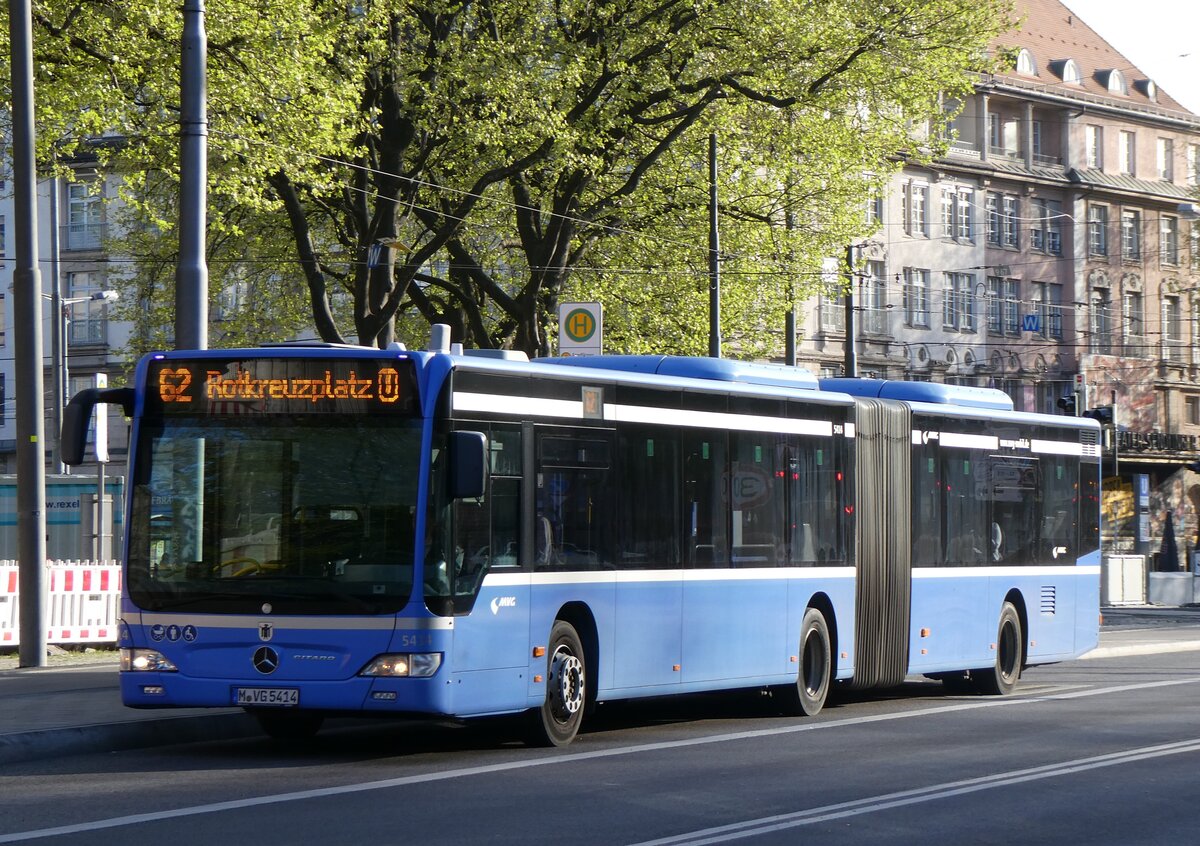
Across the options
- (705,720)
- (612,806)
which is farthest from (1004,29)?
(612,806)

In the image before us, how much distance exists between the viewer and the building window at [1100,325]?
258ft

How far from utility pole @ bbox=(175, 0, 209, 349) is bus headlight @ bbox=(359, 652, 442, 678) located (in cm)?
572

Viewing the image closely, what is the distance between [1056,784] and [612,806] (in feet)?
9.68

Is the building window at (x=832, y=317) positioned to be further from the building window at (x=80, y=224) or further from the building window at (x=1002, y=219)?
the building window at (x=80, y=224)

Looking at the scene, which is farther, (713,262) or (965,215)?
(965,215)

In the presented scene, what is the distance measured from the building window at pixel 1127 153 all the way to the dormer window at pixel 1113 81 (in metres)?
1.65

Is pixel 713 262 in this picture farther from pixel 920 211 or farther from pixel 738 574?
pixel 920 211

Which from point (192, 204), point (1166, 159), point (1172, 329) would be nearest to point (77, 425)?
point (192, 204)

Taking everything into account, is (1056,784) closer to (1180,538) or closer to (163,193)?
(163,193)

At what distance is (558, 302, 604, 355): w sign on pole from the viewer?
24.8 m

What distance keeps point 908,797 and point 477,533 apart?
11.5 feet

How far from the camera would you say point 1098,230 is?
79250 mm

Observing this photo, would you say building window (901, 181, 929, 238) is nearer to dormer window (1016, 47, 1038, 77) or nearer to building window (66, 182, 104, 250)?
dormer window (1016, 47, 1038, 77)

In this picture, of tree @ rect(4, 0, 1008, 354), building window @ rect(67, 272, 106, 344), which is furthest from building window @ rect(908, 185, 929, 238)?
tree @ rect(4, 0, 1008, 354)
